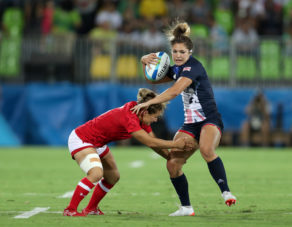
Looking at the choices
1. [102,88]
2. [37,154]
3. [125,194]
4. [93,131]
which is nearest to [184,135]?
[93,131]

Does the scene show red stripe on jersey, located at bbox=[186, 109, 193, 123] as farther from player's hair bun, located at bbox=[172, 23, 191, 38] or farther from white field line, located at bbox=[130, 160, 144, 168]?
white field line, located at bbox=[130, 160, 144, 168]

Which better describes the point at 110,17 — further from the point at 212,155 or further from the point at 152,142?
→ the point at 152,142

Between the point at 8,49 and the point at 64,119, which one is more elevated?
the point at 8,49

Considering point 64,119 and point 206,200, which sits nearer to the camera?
point 206,200

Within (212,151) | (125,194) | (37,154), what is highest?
(212,151)

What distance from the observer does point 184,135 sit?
25.1 ft

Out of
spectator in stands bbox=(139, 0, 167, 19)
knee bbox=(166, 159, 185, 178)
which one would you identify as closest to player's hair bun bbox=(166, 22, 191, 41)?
knee bbox=(166, 159, 185, 178)

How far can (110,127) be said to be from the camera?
24.4ft

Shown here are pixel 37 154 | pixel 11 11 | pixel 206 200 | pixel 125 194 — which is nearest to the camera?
pixel 206 200

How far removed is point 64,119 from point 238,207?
1301 centimetres

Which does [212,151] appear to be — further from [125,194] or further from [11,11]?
[11,11]

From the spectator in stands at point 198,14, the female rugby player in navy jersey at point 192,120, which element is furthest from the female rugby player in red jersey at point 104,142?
the spectator in stands at point 198,14

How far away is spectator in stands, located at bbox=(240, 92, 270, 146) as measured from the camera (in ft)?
65.4

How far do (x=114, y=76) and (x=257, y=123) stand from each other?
13.9 feet
